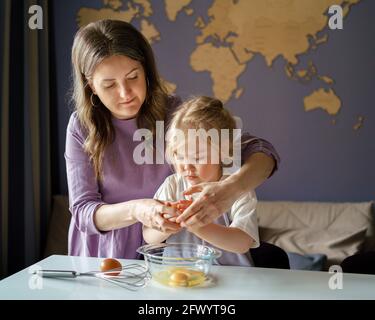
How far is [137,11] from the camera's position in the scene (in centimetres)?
319

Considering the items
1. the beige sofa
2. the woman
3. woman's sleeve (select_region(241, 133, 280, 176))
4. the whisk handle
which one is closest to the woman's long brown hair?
the woman

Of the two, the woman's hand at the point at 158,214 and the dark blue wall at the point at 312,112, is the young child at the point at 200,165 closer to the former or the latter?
the woman's hand at the point at 158,214

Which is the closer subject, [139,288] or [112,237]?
[139,288]

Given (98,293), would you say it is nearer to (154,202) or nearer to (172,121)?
(154,202)

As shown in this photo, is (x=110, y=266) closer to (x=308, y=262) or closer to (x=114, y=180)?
(x=114, y=180)

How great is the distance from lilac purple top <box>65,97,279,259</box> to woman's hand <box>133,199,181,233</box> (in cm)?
25

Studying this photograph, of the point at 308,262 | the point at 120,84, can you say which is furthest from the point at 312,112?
the point at 120,84

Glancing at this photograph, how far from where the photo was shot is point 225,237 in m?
1.13

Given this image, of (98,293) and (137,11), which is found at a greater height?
(137,11)

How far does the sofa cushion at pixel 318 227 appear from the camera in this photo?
261 centimetres

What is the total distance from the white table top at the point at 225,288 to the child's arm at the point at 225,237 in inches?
2.6

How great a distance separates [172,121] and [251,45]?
1.85 metres

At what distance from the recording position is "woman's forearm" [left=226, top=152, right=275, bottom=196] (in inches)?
45.3

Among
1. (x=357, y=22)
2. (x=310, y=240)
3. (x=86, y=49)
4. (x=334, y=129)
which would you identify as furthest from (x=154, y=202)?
(x=357, y=22)
